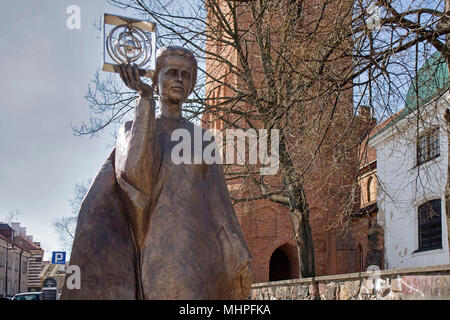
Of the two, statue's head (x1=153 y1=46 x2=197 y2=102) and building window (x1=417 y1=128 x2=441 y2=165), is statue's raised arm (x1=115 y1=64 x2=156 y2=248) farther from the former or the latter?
building window (x1=417 y1=128 x2=441 y2=165)

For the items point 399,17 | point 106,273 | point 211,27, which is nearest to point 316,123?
point 399,17

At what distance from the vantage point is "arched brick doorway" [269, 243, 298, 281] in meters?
26.7

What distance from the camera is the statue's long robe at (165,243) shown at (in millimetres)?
2510

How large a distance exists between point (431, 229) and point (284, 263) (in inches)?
466

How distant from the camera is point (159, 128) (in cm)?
299

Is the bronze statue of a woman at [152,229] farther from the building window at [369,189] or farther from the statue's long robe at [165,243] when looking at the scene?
the building window at [369,189]

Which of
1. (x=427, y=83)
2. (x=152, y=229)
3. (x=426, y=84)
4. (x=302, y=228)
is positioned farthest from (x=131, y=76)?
(x=302, y=228)

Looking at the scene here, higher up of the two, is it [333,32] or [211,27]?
[211,27]

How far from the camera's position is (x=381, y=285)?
27.7ft

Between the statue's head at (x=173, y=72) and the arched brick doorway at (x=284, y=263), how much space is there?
24174 mm

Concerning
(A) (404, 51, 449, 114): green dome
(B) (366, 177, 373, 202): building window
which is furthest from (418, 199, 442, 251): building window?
(A) (404, 51, 449, 114): green dome

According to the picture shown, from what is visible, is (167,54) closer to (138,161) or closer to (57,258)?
(138,161)

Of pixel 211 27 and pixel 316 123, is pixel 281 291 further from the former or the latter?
pixel 211 27
